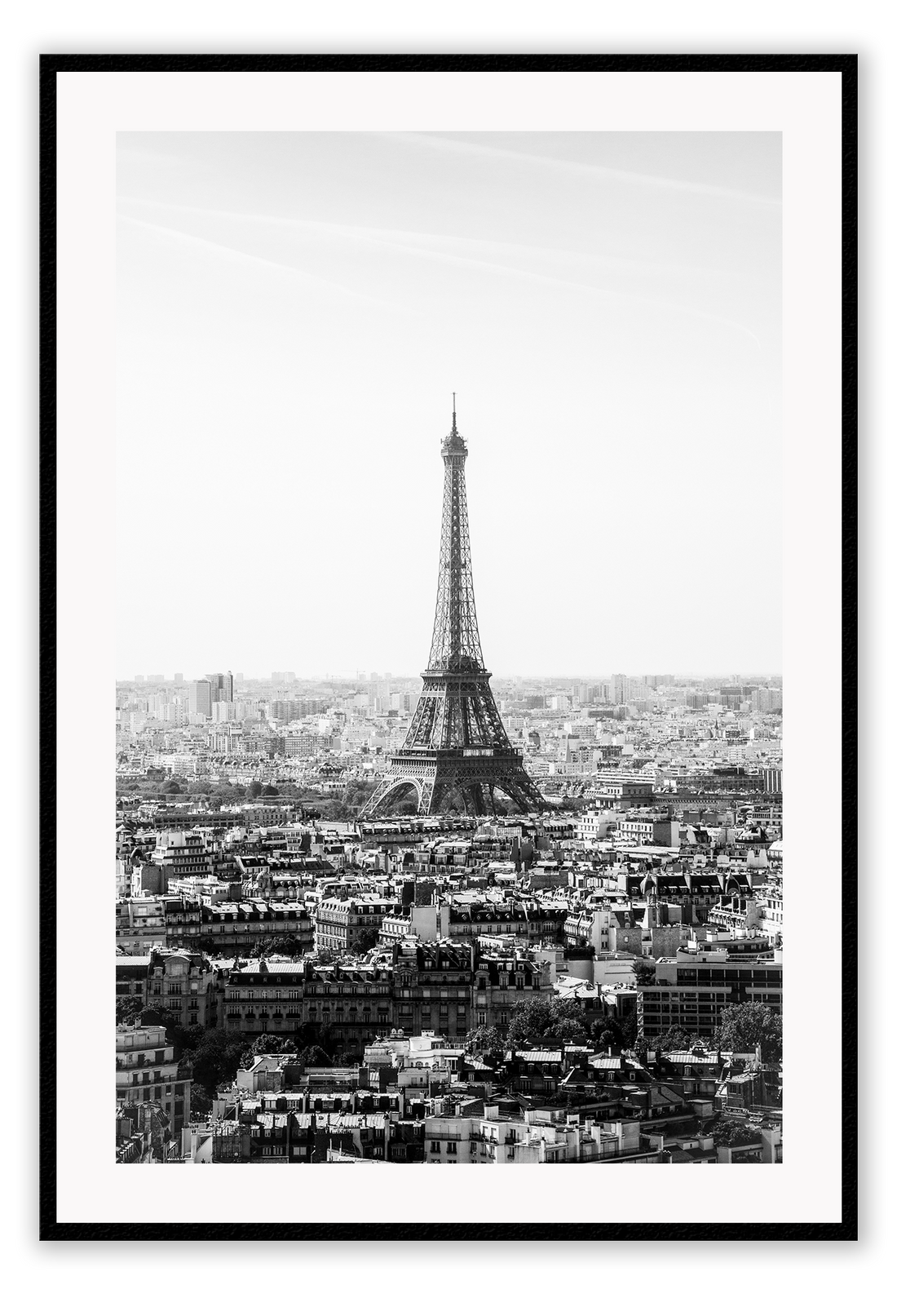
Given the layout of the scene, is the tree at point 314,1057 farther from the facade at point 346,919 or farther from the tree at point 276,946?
the facade at point 346,919

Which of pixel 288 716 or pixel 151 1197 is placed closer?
pixel 151 1197

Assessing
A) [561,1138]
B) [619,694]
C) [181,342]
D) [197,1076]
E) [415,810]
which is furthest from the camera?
[415,810]

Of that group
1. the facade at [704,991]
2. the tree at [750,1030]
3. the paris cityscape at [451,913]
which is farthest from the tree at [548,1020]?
the tree at [750,1030]

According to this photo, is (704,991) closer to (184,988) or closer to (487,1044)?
(487,1044)
